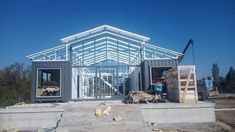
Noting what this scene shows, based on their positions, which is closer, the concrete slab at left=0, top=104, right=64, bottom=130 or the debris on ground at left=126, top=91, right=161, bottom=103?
the concrete slab at left=0, top=104, right=64, bottom=130

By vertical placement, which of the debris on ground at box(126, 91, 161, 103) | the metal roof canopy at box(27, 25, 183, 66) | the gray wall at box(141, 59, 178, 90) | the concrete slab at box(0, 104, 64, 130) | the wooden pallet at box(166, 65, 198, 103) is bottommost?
the concrete slab at box(0, 104, 64, 130)

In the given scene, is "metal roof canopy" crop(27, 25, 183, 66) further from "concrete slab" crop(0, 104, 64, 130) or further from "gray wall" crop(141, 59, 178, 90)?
"concrete slab" crop(0, 104, 64, 130)

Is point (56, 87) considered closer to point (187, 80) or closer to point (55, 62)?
point (55, 62)

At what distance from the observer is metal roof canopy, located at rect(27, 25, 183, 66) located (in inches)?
724

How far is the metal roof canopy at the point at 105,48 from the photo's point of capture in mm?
18391

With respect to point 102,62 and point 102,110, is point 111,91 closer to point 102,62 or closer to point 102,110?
point 102,62

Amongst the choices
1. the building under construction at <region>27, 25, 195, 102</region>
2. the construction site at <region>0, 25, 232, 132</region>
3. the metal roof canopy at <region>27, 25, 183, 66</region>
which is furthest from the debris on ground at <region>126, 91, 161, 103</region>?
the metal roof canopy at <region>27, 25, 183, 66</region>

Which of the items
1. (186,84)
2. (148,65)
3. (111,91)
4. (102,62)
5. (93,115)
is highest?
(102,62)

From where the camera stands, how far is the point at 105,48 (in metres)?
20.8

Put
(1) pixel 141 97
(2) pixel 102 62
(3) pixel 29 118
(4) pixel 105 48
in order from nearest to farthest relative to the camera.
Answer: (3) pixel 29 118 < (1) pixel 141 97 < (4) pixel 105 48 < (2) pixel 102 62

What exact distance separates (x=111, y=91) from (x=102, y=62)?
2.98 m

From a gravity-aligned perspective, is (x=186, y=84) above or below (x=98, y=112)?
above

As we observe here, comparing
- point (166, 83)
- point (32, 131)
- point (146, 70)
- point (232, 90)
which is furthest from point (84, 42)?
point (232, 90)

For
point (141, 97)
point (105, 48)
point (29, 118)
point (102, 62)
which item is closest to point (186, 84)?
point (141, 97)
